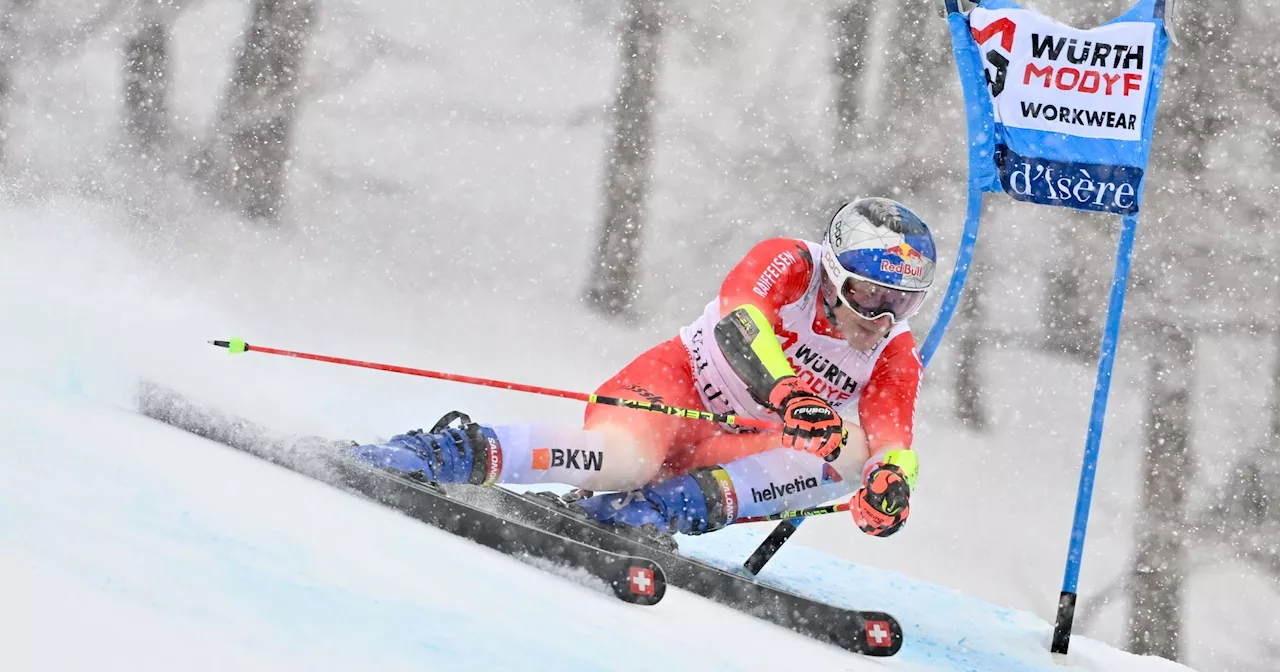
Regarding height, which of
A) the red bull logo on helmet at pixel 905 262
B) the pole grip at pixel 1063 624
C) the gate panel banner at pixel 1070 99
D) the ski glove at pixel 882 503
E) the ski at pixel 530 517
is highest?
the gate panel banner at pixel 1070 99

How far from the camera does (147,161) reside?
10.9m

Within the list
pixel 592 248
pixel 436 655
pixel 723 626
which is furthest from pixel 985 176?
pixel 592 248

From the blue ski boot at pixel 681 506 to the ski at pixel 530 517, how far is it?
0.30ft

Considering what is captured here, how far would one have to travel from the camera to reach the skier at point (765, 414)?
10.7 ft

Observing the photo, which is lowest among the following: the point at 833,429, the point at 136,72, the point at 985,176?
the point at 833,429

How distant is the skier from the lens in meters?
3.26

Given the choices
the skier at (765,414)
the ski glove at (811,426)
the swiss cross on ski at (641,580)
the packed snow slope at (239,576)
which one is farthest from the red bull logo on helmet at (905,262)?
the swiss cross on ski at (641,580)

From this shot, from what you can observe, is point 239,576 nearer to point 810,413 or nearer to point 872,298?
point 810,413

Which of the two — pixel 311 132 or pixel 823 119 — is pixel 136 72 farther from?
pixel 823 119

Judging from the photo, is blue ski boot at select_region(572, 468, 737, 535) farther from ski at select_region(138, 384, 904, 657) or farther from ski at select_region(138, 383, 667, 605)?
ski at select_region(138, 383, 667, 605)

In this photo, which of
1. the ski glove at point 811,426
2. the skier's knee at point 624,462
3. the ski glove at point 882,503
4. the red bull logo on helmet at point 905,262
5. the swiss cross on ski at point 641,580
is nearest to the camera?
the swiss cross on ski at point 641,580

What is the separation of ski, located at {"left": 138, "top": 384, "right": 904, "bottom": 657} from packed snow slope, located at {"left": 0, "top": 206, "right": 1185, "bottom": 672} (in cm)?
10

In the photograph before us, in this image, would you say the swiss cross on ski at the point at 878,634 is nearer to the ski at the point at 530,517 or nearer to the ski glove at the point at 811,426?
the ski at the point at 530,517

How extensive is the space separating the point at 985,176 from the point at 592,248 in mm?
7014
